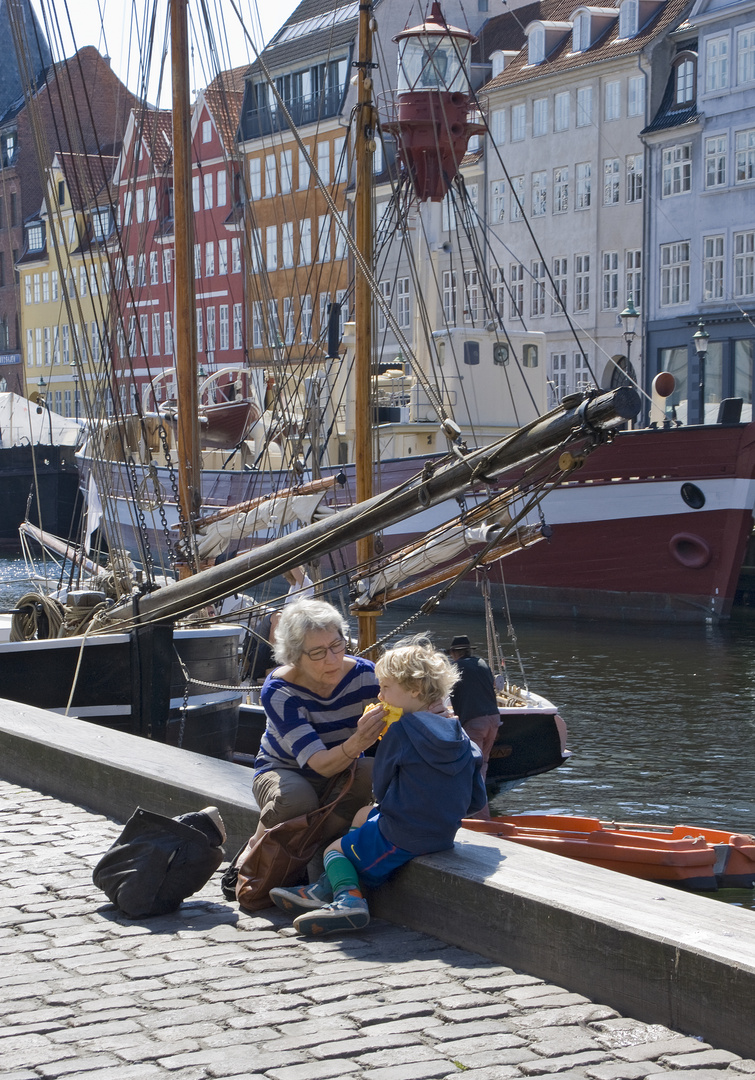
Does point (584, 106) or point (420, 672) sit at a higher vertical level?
point (584, 106)

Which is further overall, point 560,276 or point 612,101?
point 560,276

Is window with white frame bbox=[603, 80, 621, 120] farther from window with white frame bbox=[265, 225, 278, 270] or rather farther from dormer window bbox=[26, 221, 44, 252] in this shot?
dormer window bbox=[26, 221, 44, 252]

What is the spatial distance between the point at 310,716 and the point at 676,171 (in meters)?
36.8

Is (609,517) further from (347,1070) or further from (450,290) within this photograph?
(347,1070)

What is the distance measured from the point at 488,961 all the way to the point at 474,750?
0.75 m

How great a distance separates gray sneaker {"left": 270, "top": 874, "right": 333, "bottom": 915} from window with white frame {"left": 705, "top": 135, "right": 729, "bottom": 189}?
36026 mm

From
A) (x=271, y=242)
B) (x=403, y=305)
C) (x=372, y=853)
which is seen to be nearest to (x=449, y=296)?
(x=403, y=305)

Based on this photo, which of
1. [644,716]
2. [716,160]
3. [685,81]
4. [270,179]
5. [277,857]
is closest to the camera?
[277,857]

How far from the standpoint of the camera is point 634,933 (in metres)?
4.23

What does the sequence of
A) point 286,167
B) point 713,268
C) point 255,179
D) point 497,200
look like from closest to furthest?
point 713,268 < point 497,200 < point 286,167 < point 255,179

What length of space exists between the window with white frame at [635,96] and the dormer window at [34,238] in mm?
37572

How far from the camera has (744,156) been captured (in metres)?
38.2

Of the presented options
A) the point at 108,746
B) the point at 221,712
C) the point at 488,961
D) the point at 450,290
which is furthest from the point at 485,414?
the point at 488,961

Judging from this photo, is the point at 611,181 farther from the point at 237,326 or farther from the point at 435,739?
the point at 435,739
